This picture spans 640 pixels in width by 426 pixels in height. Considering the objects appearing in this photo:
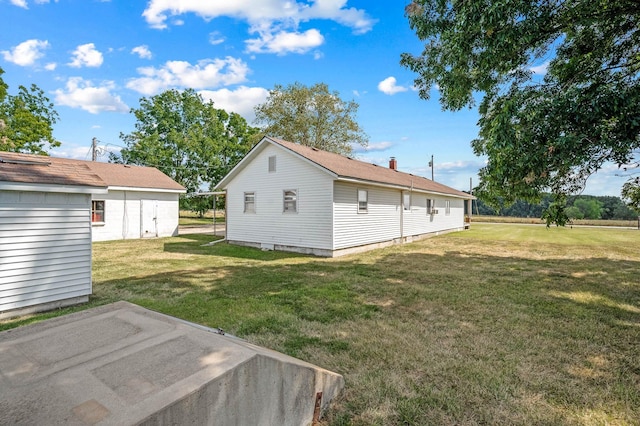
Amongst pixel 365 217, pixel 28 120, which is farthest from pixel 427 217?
pixel 28 120

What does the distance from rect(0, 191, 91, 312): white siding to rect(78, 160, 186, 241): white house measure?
1116 centimetres

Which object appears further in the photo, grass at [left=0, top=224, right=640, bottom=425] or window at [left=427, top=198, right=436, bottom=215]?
window at [left=427, top=198, right=436, bottom=215]

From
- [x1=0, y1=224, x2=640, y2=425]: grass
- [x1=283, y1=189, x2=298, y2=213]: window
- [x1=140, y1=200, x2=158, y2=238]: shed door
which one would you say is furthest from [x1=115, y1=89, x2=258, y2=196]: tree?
[x1=0, y1=224, x2=640, y2=425]: grass

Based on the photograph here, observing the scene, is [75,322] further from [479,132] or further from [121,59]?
[121,59]

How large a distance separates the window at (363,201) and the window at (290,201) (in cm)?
268

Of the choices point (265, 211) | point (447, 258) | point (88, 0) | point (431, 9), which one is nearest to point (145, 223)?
point (265, 211)

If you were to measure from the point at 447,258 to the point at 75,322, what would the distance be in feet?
37.8

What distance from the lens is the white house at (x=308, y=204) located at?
1245cm

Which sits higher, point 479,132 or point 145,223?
point 479,132

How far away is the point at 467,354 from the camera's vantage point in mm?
4156

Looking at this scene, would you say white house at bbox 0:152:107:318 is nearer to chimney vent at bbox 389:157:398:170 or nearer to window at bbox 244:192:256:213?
window at bbox 244:192:256:213

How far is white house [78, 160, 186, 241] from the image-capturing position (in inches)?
667

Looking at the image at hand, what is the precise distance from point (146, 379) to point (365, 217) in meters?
12.4

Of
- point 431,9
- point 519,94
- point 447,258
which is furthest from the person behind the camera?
point 447,258
